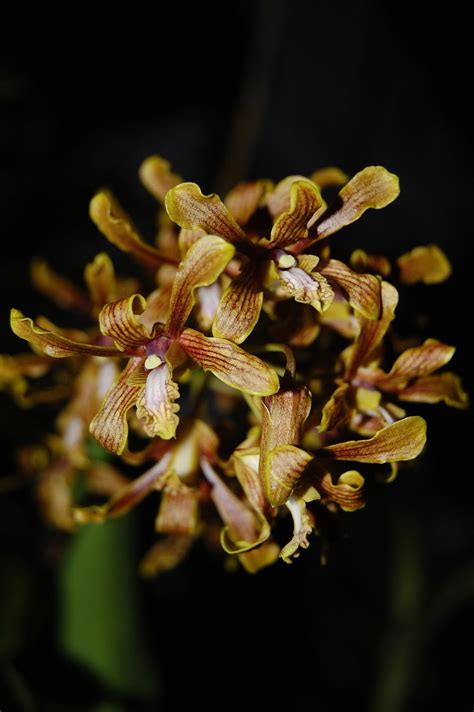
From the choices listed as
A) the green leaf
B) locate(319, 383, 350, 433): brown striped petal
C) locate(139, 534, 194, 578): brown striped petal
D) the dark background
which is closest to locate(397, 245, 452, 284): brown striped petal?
the dark background

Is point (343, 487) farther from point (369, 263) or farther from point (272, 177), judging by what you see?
point (272, 177)

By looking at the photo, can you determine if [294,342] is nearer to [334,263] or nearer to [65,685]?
[334,263]

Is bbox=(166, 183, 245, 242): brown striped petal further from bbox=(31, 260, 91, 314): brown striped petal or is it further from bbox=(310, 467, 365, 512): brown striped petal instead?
bbox=(31, 260, 91, 314): brown striped petal

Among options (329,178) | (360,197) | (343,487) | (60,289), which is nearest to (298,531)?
(343,487)

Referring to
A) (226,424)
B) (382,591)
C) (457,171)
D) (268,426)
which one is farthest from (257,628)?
(457,171)

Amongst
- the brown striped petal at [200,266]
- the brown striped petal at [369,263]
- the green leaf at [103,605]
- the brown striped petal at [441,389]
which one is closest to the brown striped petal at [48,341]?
the brown striped petal at [200,266]

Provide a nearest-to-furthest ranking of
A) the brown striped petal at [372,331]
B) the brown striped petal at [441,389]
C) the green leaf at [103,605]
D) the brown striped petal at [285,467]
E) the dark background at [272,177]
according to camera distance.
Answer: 1. the brown striped petal at [285,467]
2. the brown striped petal at [372,331]
3. the brown striped petal at [441,389]
4. the green leaf at [103,605]
5. the dark background at [272,177]

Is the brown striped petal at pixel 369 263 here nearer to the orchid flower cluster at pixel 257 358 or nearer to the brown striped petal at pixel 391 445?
the orchid flower cluster at pixel 257 358
